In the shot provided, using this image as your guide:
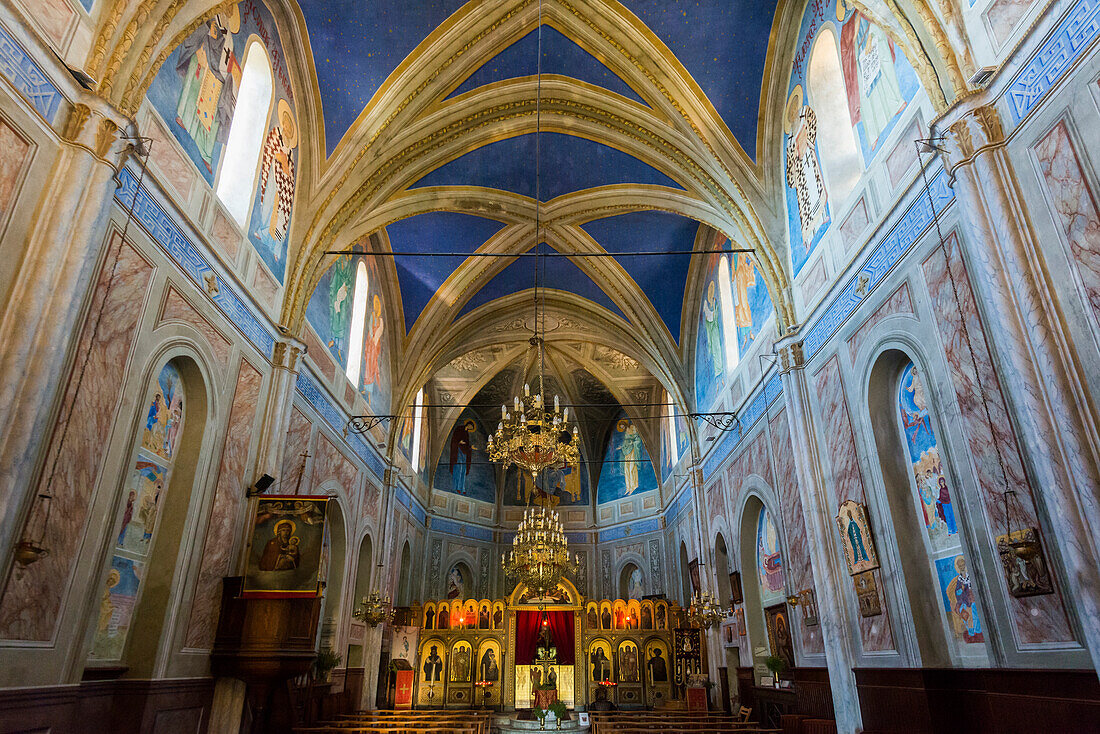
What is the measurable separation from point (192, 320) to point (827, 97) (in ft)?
32.6

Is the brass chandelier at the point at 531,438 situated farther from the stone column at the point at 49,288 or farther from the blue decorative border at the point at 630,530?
the blue decorative border at the point at 630,530

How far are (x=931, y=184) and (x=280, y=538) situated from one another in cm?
954

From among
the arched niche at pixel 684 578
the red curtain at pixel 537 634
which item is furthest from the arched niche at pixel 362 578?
the arched niche at pixel 684 578

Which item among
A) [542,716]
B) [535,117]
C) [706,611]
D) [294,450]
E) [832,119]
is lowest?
[542,716]

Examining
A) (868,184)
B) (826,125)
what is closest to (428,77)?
(826,125)

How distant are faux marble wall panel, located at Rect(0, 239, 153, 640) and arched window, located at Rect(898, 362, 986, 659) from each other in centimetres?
879

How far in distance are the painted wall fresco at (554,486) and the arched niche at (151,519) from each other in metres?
19.2

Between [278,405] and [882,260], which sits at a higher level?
[882,260]

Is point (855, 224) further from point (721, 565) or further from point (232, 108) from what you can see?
point (721, 565)

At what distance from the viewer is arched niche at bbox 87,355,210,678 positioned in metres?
7.35

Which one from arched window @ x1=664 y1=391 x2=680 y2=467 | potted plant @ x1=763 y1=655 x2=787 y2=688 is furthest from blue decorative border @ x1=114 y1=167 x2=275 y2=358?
arched window @ x1=664 y1=391 x2=680 y2=467

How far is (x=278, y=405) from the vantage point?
1072 centimetres

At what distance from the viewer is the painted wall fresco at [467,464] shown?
25891 millimetres

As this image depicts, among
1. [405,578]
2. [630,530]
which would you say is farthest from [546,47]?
[630,530]
